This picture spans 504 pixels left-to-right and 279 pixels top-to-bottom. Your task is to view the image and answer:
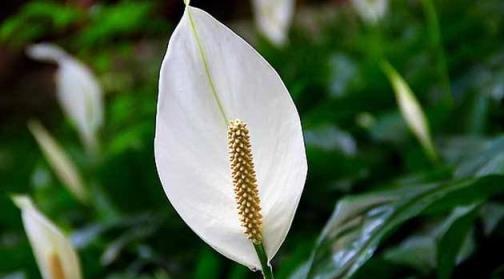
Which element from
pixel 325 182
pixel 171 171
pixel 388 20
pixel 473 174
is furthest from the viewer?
pixel 388 20

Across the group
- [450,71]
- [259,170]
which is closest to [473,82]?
[450,71]

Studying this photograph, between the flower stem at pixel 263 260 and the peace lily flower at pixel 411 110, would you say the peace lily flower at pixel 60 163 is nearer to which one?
the peace lily flower at pixel 411 110

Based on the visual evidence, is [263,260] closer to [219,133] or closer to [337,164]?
[219,133]

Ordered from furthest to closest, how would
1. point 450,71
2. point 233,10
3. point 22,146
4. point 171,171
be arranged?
point 233,10 < point 22,146 < point 450,71 < point 171,171

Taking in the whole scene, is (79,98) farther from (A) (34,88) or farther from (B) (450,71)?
(A) (34,88)

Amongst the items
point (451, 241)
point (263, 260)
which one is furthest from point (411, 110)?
point (263, 260)

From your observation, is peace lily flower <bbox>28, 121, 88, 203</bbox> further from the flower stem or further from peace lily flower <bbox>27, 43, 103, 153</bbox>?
the flower stem

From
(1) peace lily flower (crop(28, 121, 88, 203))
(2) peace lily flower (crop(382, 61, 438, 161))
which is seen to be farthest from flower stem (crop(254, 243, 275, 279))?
(1) peace lily flower (crop(28, 121, 88, 203))
